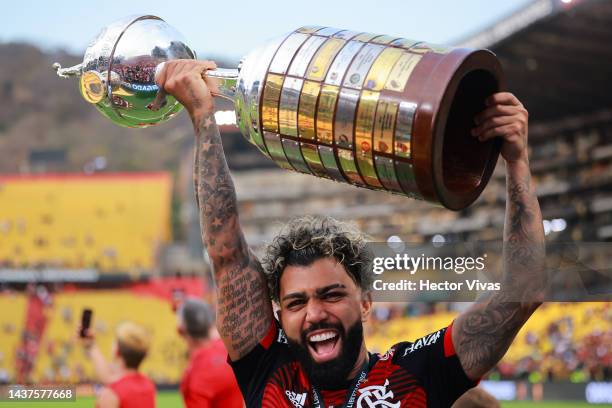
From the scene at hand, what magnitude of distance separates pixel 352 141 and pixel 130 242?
34.5 meters

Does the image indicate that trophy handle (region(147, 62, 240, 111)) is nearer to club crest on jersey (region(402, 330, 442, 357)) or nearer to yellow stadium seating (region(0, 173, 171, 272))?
club crest on jersey (region(402, 330, 442, 357))

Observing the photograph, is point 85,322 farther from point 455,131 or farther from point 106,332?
point 106,332

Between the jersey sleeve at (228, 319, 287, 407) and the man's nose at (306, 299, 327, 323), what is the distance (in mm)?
221

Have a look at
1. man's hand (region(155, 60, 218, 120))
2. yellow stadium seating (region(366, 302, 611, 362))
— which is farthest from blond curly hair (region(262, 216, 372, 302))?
yellow stadium seating (region(366, 302, 611, 362))

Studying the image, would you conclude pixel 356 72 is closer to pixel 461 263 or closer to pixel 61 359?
pixel 461 263

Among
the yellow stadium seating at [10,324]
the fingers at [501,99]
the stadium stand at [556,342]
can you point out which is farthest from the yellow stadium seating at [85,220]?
the fingers at [501,99]

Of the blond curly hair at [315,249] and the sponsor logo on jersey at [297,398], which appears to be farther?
the blond curly hair at [315,249]

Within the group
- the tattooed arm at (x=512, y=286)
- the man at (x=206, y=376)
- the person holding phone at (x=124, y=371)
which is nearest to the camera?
the tattooed arm at (x=512, y=286)

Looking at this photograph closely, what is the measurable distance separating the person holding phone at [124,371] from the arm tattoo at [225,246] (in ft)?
8.45

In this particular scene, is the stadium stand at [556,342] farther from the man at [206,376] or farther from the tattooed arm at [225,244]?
the tattooed arm at [225,244]

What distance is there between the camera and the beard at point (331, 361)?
8.05ft

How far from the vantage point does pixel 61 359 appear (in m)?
28.4

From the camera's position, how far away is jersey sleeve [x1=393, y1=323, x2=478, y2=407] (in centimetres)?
247

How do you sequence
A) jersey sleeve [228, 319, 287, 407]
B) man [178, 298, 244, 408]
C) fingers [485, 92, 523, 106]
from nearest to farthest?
fingers [485, 92, 523, 106]
jersey sleeve [228, 319, 287, 407]
man [178, 298, 244, 408]
